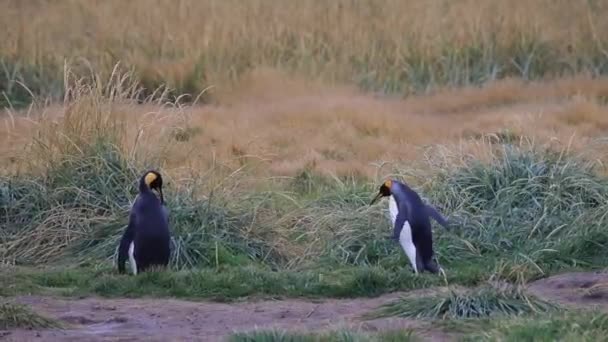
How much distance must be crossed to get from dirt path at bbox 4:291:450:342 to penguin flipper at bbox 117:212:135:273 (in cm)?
81

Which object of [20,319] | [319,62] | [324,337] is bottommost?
[319,62]

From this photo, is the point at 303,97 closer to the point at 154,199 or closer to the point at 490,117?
the point at 490,117

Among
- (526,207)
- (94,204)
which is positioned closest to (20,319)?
(94,204)

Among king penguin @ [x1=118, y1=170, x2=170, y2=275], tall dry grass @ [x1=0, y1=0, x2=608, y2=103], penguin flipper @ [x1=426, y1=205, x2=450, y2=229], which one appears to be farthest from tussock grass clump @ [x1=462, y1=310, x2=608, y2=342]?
tall dry grass @ [x1=0, y1=0, x2=608, y2=103]

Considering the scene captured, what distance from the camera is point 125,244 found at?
963 cm

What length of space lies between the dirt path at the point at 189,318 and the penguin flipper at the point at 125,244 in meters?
0.81

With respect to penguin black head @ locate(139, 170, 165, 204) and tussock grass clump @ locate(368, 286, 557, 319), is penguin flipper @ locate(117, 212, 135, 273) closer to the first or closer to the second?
penguin black head @ locate(139, 170, 165, 204)

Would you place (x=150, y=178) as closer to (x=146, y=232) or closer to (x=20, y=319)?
(x=146, y=232)

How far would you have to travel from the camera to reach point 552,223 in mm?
10656

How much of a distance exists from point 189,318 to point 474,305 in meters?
1.69

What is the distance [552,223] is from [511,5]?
9.67 metres

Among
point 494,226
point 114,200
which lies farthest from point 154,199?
point 494,226

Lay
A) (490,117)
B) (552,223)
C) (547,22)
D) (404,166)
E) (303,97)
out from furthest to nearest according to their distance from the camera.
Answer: (547,22), (303,97), (490,117), (404,166), (552,223)

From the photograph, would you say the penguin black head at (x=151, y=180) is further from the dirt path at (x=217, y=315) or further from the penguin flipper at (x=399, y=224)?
the penguin flipper at (x=399, y=224)
